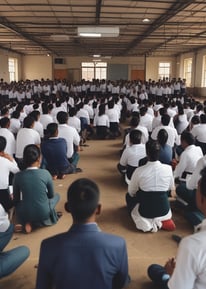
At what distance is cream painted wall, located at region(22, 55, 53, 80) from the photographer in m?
26.4

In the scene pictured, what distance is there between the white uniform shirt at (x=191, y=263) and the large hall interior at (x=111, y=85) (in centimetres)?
127

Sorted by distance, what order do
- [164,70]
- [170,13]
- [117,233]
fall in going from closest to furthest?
1. [117,233]
2. [170,13]
3. [164,70]

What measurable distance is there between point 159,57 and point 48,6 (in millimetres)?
18535

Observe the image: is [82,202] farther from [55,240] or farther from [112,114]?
[112,114]

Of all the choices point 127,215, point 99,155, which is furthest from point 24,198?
point 99,155

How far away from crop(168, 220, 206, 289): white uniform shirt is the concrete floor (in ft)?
4.18

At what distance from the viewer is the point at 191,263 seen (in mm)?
1396

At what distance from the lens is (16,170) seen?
348 centimetres

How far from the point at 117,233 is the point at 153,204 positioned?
50 cm

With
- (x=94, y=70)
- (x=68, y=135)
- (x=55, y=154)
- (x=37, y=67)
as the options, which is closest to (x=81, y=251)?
(x=55, y=154)

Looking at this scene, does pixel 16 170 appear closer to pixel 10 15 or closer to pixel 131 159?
pixel 131 159

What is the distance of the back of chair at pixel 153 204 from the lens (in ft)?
11.1

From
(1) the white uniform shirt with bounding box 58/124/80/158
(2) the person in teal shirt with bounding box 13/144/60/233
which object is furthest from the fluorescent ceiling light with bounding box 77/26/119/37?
(2) the person in teal shirt with bounding box 13/144/60/233

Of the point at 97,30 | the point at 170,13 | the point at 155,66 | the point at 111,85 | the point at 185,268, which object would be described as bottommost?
the point at 185,268
